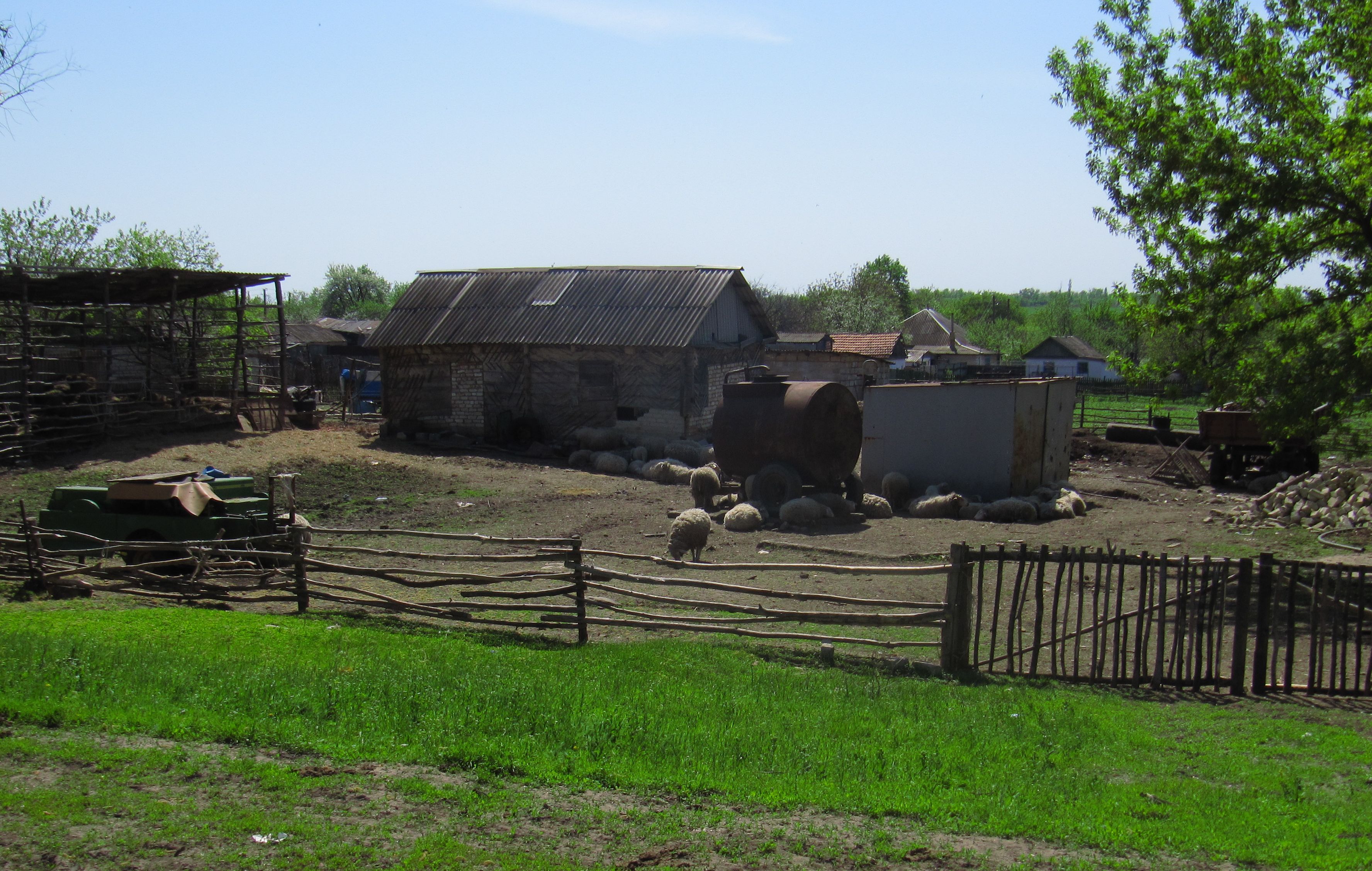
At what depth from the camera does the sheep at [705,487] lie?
17859 mm

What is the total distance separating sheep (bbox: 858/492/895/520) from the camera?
17500 millimetres

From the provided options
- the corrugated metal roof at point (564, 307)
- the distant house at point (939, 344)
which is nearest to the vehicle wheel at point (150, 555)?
the corrugated metal roof at point (564, 307)

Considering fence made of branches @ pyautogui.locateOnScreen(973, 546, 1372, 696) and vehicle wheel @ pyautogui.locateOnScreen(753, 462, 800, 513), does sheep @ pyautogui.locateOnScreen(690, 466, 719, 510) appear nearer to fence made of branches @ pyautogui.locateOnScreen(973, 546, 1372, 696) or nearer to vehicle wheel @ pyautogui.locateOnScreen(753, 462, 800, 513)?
vehicle wheel @ pyautogui.locateOnScreen(753, 462, 800, 513)

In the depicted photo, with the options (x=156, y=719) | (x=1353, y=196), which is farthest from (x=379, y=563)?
(x=1353, y=196)

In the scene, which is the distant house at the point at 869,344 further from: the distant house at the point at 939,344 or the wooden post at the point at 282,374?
the wooden post at the point at 282,374

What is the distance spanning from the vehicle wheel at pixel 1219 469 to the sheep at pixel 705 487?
39.6 feet

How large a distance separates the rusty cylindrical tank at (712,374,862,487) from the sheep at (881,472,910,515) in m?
0.90

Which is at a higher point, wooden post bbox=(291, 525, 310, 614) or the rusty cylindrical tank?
the rusty cylindrical tank

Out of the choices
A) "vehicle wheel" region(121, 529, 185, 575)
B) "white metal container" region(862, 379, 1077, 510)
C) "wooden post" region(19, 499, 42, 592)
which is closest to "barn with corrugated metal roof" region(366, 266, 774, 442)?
"white metal container" region(862, 379, 1077, 510)

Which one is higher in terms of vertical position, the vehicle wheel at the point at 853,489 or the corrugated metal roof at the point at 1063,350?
the corrugated metal roof at the point at 1063,350

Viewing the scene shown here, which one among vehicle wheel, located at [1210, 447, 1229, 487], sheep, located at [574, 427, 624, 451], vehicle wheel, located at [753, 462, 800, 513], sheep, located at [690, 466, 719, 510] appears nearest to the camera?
vehicle wheel, located at [753, 462, 800, 513]

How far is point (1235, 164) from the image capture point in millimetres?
11891

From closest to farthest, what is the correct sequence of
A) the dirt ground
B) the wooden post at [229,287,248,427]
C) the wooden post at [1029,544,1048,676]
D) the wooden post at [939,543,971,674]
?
1. the wooden post at [1029,544,1048,676]
2. the wooden post at [939,543,971,674]
3. the dirt ground
4. the wooden post at [229,287,248,427]

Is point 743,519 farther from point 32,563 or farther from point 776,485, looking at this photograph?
point 32,563
